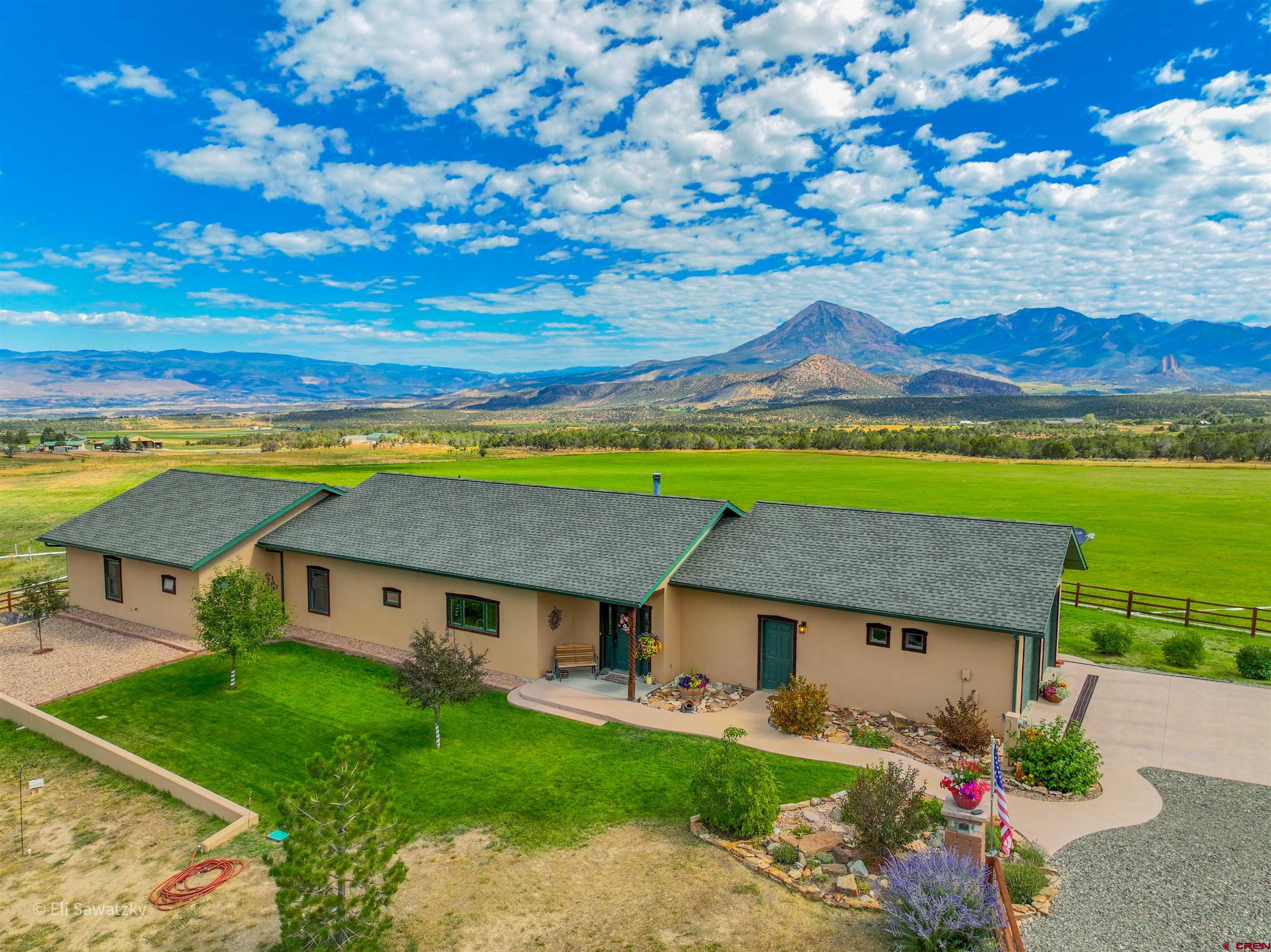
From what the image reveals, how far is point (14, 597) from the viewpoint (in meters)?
26.5

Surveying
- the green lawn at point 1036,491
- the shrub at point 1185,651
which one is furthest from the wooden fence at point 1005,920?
the green lawn at point 1036,491

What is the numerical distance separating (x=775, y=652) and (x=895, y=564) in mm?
3696

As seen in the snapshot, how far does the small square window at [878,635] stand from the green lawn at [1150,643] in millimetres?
8789

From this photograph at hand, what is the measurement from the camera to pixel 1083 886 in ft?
32.1

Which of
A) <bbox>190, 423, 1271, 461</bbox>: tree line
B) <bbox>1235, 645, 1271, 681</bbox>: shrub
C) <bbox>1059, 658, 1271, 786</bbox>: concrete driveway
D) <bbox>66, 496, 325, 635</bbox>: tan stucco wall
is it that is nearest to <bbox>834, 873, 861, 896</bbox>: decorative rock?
<bbox>1059, 658, 1271, 786</bbox>: concrete driveway

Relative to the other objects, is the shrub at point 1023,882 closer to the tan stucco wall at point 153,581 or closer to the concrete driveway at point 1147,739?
the concrete driveway at point 1147,739

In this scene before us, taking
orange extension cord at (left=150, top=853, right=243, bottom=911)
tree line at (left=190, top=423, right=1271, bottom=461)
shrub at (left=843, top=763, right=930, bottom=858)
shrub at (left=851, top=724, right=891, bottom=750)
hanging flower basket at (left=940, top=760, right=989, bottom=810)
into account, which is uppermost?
tree line at (left=190, top=423, right=1271, bottom=461)

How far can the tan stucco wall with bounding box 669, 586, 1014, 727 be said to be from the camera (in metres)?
15.2

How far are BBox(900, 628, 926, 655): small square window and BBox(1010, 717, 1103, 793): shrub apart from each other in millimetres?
2777

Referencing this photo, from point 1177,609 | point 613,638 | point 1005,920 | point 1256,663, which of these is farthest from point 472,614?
point 1177,609

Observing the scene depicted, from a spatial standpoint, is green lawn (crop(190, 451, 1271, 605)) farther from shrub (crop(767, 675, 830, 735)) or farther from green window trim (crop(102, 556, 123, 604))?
green window trim (crop(102, 556, 123, 604))

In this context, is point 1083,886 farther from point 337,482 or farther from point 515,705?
point 337,482

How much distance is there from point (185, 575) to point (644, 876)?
19.2m

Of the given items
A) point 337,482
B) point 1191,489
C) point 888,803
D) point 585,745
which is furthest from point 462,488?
point 1191,489
